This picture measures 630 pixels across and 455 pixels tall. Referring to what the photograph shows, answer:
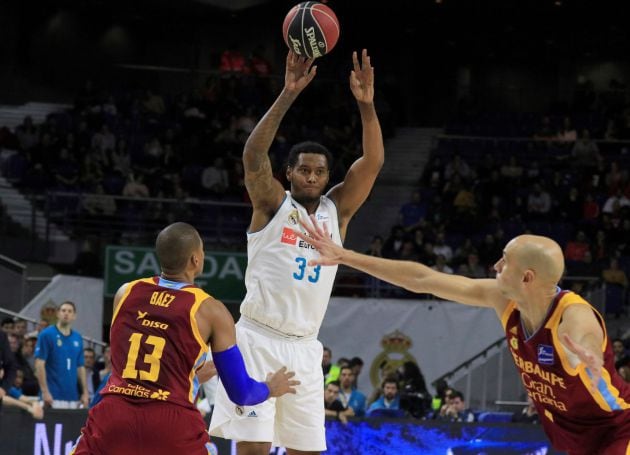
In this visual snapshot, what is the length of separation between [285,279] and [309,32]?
61.0 inches

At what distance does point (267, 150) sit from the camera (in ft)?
20.5

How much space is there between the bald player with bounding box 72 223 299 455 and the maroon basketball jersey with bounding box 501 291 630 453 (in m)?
1.28

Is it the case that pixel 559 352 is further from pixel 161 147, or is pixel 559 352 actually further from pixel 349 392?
pixel 161 147

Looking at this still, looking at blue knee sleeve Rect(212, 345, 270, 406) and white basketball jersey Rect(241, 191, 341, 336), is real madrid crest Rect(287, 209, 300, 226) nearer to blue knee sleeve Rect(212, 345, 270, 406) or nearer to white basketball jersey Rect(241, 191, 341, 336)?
white basketball jersey Rect(241, 191, 341, 336)

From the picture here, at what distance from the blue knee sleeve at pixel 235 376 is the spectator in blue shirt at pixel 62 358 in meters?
6.90

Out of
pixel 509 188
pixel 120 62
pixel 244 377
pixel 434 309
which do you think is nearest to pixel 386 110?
pixel 509 188

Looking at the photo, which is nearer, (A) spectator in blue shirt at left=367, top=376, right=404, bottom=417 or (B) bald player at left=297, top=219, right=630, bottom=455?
(B) bald player at left=297, top=219, right=630, bottom=455

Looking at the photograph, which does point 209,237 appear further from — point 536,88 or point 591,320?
point 591,320

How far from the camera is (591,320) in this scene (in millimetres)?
4578

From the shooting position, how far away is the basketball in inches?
264

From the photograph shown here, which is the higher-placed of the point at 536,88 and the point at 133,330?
the point at 536,88

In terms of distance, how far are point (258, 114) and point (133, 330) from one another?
18.1 metres

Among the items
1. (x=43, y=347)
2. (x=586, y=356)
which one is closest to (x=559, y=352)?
(x=586, y=356)

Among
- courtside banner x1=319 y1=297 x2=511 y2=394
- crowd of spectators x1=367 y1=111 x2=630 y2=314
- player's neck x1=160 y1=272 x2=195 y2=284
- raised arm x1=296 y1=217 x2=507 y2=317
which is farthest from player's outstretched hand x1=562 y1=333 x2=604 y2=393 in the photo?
crowd of spectators x1=367 y1=111 x2=630 y2=314
